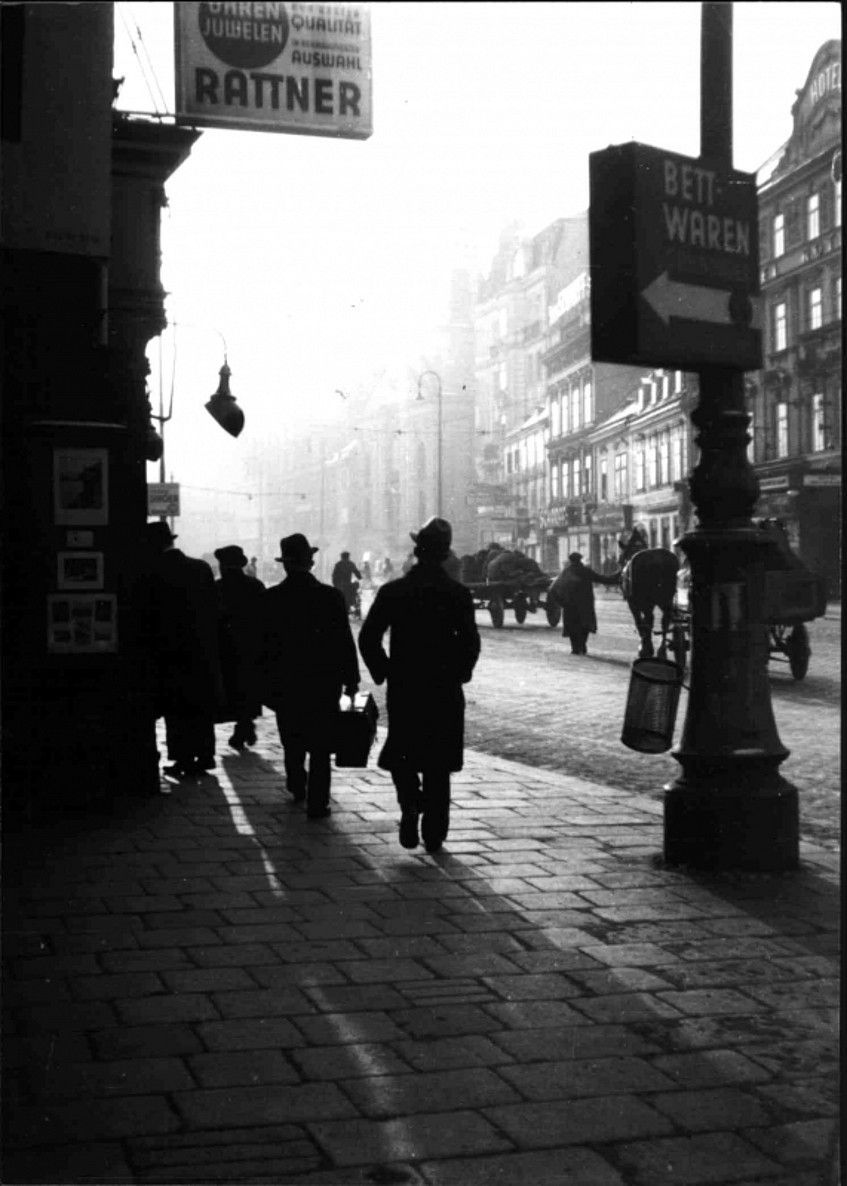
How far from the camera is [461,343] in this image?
27953 millimetres

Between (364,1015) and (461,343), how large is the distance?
24527 millimetres

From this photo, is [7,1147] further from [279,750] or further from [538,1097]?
[279,750]

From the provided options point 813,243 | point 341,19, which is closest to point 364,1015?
point 341,19

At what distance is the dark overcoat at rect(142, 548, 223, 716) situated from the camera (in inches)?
361

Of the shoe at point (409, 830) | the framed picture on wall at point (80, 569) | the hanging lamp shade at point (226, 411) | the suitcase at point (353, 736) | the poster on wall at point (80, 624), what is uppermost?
the hanging lamp shade at point (226, 411)

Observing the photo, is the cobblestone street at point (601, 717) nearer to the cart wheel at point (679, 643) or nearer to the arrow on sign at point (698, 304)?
the cart wheel at point (679, 643)

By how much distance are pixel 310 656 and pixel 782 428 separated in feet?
116

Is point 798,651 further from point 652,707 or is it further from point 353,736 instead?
point 652,707

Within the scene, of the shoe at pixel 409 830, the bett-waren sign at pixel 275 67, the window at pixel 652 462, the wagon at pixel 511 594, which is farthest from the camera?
the window at pixel 652 462

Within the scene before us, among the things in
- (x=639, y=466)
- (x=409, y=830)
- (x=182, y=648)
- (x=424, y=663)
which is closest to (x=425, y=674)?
(x=424, y=663)

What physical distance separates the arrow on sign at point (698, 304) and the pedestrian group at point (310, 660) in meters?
1.76

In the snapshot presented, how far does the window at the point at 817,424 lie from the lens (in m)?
38.2

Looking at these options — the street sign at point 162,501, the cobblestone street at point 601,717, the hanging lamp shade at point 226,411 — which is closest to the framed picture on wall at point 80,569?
the cobblestone street at point 601,717

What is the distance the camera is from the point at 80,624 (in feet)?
27.0
